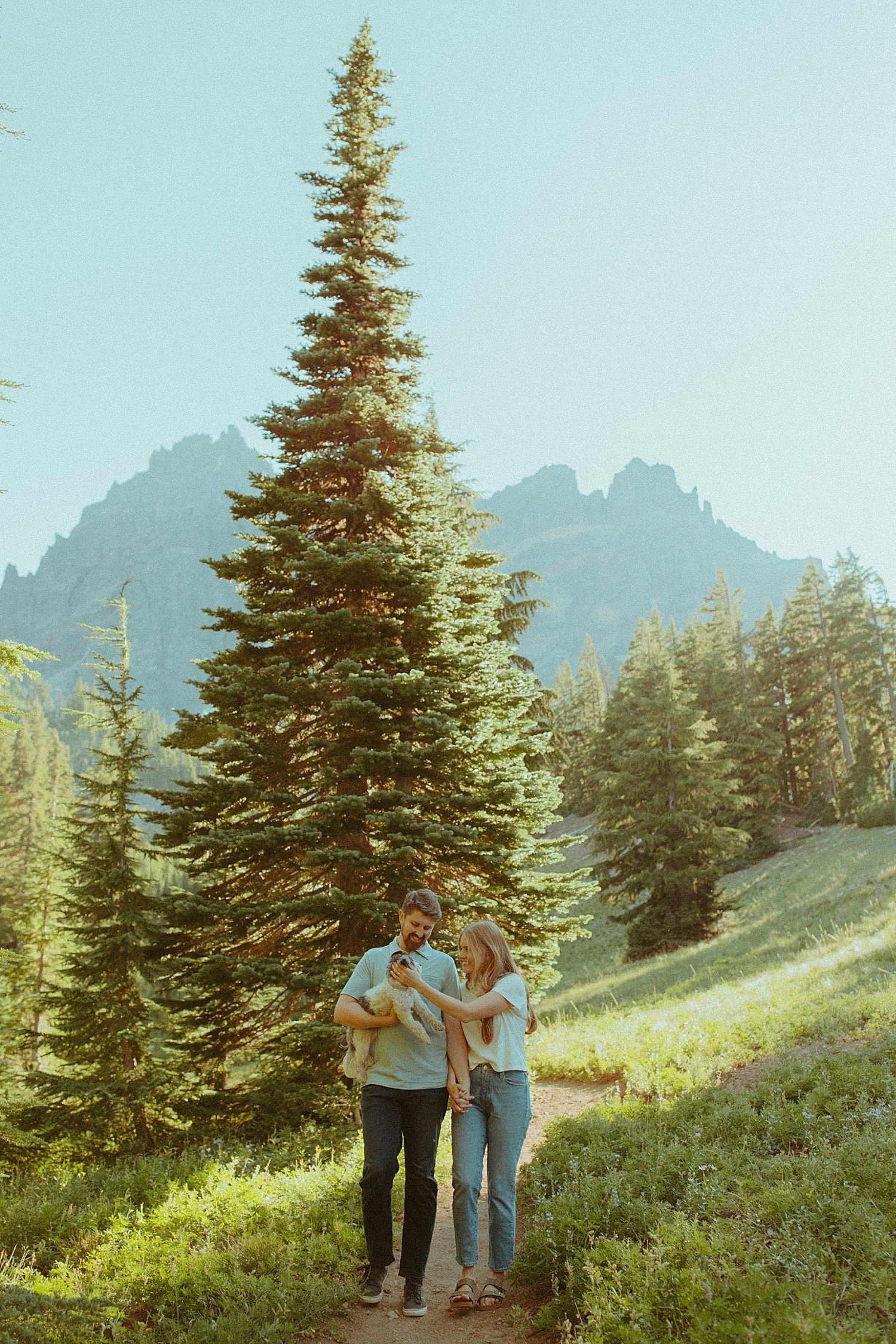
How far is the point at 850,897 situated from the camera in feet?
66.1

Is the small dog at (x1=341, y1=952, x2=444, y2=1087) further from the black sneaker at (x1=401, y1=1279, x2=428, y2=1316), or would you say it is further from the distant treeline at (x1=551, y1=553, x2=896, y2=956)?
the distant treeline at (x1=551, y1=553, x2=896, y2=956)

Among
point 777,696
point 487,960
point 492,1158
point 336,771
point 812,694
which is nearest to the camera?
point 492,1158

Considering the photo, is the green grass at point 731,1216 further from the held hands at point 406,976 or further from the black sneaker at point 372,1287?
the held hands at point 406,976

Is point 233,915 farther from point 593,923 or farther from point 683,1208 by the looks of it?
point 593,923

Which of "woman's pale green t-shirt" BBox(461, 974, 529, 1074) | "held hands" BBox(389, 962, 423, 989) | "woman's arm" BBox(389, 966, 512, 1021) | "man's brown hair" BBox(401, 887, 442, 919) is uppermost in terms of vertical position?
"man's brown hair" BBox(401, 887, 442, 919)

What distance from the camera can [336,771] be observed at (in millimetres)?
10188

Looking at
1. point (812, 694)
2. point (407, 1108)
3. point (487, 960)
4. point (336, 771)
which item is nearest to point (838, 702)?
point (812, 694)

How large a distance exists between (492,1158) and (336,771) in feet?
19.0

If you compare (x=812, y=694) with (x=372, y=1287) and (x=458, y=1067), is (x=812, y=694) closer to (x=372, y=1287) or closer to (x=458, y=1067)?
(x=458, y=1067)

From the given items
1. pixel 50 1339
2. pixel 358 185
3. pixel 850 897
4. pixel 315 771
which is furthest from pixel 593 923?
pixel 50 1339

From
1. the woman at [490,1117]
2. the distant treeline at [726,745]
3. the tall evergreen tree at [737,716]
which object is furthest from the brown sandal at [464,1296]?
the tall evergreen tree at [737,716]

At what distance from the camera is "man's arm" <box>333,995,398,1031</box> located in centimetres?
482

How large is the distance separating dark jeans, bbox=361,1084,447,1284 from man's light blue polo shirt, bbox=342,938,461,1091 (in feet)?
0.23

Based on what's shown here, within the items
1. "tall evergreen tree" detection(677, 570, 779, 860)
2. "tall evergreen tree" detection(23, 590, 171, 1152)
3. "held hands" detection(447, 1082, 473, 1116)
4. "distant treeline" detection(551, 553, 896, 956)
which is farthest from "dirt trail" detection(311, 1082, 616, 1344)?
"tall evergreen tree" detection(677, 570, 779, 860)
